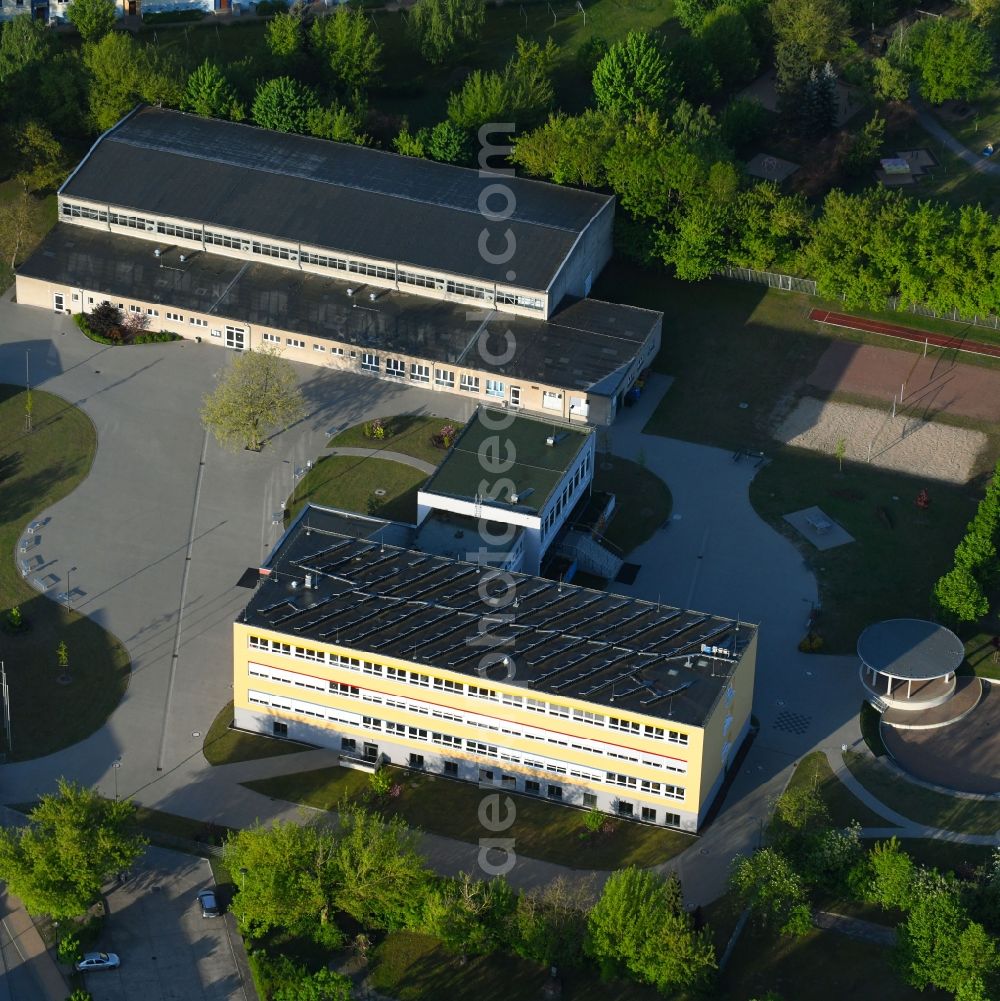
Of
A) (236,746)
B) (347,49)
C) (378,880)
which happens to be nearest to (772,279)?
(347,49)

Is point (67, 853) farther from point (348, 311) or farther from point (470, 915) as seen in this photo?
point (348, 311)

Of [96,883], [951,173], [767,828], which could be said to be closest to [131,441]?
[96,883]

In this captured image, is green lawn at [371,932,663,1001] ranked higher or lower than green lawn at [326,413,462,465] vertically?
lower

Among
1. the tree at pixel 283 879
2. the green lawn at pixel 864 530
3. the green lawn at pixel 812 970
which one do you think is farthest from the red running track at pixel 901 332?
the tree at pixel 283 879

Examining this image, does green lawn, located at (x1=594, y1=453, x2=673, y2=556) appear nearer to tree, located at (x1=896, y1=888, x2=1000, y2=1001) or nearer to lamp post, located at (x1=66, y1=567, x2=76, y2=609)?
lamp post, located at (x1=66, y1=567, x2=76, y2=609)

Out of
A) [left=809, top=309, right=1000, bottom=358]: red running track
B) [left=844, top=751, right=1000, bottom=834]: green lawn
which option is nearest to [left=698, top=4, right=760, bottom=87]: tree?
[left=809, top=309, right=1000, bottom=358]: red running track
